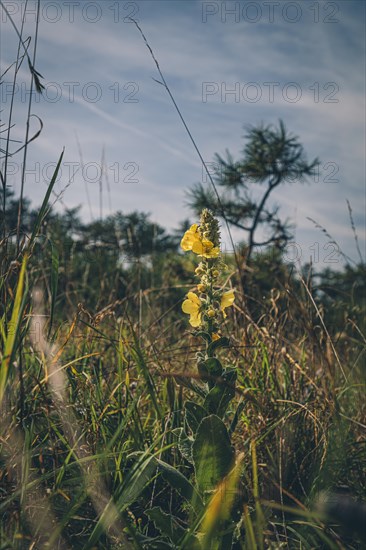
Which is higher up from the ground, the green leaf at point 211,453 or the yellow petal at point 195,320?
the yellow petal at point 195,320

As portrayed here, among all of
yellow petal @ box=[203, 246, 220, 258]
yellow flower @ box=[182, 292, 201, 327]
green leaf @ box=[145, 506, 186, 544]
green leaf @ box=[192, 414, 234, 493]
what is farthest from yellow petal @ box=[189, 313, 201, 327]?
green leaf @ box=[145, 506, 186, 544]

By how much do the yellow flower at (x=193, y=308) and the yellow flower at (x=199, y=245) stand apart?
15cm

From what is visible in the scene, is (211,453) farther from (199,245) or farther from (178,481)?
(199,245)

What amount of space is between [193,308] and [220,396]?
324 millimetres

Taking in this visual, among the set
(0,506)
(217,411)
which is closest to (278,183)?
(217,411)

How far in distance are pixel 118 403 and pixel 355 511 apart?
3.73 feet

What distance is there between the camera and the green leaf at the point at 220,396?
142 cm

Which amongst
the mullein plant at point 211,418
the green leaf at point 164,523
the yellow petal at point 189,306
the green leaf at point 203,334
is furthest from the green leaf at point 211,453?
the yellow petal at point 189,306

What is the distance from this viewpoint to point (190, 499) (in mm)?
1404

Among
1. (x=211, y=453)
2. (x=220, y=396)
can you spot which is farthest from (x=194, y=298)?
(x=211, y=453)

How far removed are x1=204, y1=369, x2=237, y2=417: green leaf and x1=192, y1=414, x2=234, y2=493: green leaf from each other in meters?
0.13

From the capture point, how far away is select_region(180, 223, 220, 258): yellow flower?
1.59 m

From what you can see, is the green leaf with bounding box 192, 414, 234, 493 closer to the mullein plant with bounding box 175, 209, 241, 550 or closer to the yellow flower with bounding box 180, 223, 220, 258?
the mullein plant with bounding box 175, 209, 241, 550

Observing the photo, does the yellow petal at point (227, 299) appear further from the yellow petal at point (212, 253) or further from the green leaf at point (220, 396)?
the green leaf at point (220, 396)
